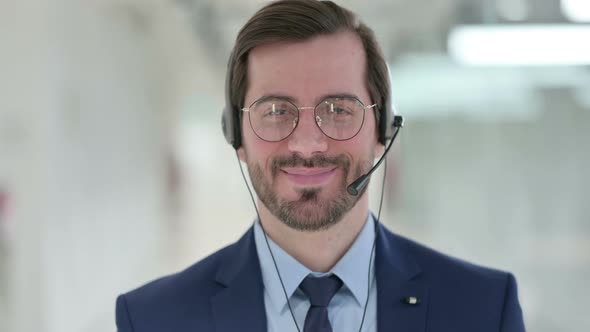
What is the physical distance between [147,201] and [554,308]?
247 centimetres

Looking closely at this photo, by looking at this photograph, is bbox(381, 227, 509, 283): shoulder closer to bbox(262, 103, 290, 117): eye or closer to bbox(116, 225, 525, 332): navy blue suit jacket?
bbox(116, 225, 525, 332): navy blue suit jacket

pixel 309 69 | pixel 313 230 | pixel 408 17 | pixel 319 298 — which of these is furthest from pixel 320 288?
pixel 408 17

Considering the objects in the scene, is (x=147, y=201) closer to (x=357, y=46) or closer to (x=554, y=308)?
(x=554, y=308)

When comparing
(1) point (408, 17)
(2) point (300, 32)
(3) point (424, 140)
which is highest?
(1) point (408, 17)

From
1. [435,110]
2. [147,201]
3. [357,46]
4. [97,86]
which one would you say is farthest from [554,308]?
[357,46]

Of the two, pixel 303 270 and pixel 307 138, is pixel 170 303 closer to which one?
pixel 303 270

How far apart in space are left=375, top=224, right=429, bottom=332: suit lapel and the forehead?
1.20 ft

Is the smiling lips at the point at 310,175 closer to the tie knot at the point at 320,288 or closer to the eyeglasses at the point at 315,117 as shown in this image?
the eyeglasses at the point at 315,117

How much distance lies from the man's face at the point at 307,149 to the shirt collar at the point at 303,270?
0.34 feet

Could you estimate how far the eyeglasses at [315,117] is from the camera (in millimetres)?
1495

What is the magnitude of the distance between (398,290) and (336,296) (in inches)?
5.3

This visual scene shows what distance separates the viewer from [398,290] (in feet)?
5.10

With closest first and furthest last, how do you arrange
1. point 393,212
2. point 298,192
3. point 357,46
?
point 298,192
point 357,46
point 393,212

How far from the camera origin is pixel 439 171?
458cm
